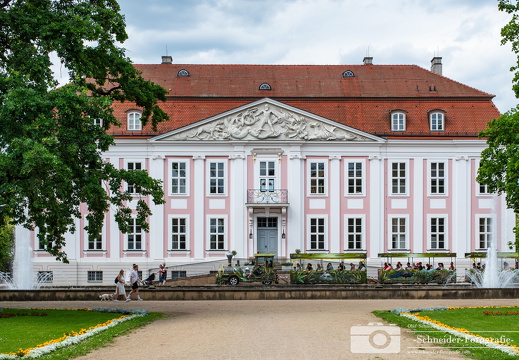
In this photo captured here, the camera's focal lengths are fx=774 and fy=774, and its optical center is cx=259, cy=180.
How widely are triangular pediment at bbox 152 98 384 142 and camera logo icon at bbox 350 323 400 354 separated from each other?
30550 millimetres

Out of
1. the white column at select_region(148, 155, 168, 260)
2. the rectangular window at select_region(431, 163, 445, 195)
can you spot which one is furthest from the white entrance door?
the rectangular window at select_region(431, 163, 445, 195)

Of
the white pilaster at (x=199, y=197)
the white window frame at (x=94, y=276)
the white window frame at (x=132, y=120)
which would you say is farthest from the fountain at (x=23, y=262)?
the white pilaster at (x=199, y=197)

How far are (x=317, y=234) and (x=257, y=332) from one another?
32.1 metres

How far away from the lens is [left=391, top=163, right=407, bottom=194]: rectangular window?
51.7 meters

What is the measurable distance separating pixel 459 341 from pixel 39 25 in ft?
50.0

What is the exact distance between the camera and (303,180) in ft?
169

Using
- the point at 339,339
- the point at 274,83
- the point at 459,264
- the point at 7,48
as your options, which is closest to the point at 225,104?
the point at 274,83

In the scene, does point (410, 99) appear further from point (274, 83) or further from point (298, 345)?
point (298, 345)

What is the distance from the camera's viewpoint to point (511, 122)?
31156 mm

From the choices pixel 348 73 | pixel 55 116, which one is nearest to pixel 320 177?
pixel 348 73

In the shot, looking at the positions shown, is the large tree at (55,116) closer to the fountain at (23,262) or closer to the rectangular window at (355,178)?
the fountain at (23,262)

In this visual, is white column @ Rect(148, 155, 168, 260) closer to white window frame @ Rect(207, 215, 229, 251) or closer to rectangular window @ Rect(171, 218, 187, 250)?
rectangular window @ Rect(171, 218, 187, 250)

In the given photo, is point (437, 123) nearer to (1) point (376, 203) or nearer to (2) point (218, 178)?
(1) point (376, 203)

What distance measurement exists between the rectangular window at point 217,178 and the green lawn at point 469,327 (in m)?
28.0
